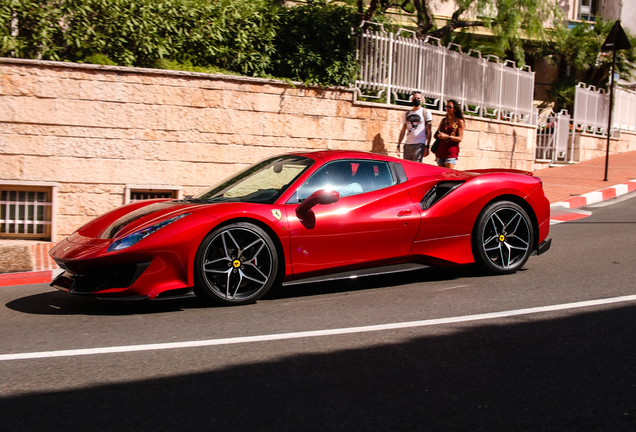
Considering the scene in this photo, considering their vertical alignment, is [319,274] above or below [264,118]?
below

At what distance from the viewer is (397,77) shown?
12.3 m

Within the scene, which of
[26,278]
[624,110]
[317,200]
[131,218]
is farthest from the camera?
[624,110]

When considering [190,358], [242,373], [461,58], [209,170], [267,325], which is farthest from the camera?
[461,58]

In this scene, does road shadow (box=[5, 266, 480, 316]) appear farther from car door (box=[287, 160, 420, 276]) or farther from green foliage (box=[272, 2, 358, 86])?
green foliage (box=[272, 2, 358, 86])

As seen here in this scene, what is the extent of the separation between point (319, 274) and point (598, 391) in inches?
101

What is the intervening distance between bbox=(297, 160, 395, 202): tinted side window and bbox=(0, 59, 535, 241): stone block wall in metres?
4.56

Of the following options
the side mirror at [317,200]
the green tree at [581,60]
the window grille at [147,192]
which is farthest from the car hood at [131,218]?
the green tree at [581,60]

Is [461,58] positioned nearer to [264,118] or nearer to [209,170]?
[264,118]

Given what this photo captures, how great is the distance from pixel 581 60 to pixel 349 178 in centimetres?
2221

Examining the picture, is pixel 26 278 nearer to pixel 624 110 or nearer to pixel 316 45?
pixel 316 45

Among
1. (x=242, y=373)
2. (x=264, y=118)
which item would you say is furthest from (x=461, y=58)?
(x=242, y=373)

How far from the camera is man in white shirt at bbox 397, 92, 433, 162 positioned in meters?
10.7

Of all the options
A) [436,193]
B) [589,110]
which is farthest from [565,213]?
[589,110]

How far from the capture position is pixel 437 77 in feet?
43.8
